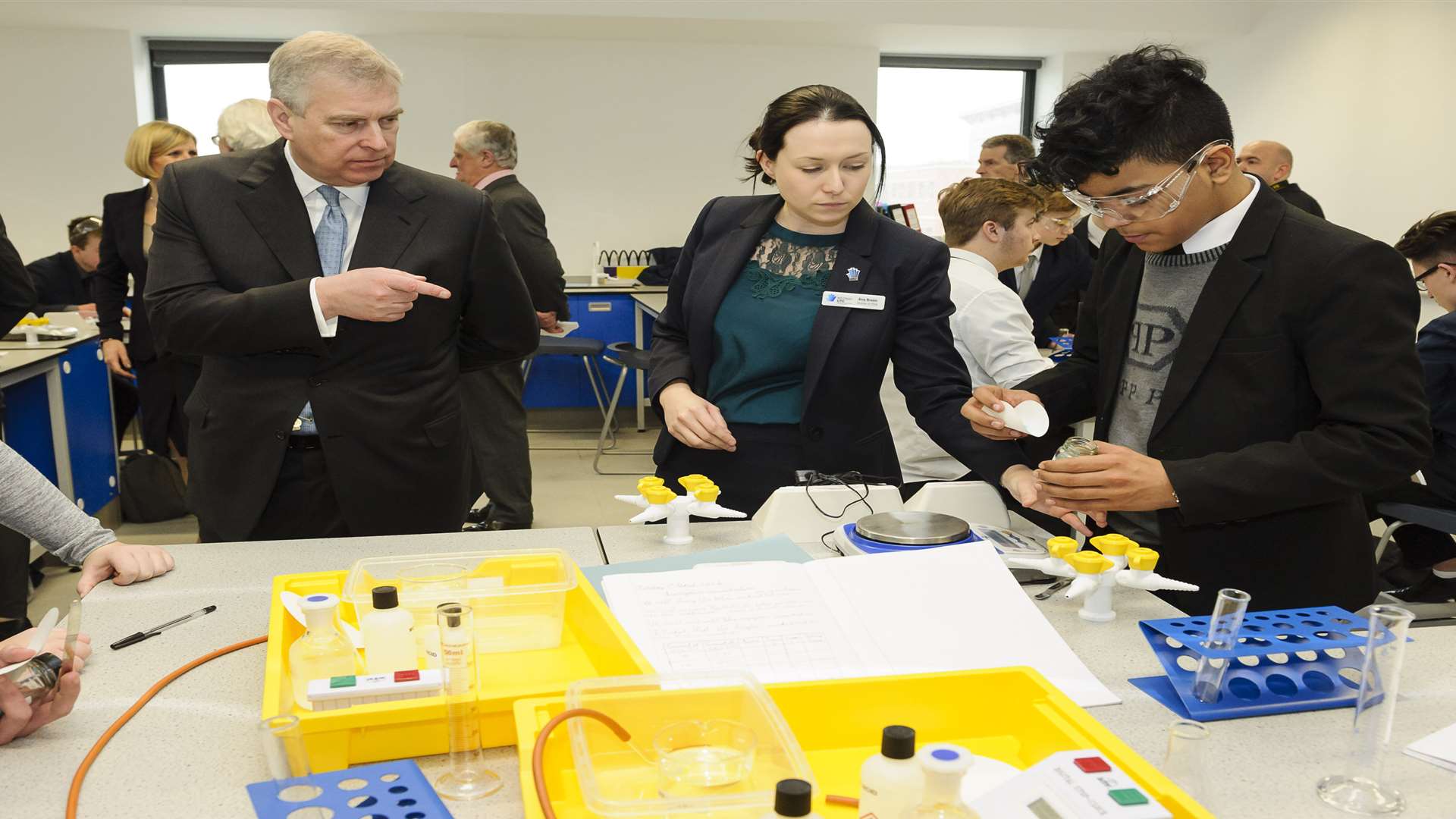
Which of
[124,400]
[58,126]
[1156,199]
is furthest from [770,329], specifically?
[58,126]

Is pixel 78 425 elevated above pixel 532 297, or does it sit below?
below

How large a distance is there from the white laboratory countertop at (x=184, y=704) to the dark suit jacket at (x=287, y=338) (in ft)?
0.96

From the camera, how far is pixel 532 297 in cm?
422

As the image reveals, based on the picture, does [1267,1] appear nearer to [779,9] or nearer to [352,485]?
[779,9]

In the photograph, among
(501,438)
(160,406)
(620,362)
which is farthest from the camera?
(620,362)

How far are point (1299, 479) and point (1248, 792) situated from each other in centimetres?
67

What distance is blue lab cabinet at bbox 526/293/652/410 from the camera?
6801mm

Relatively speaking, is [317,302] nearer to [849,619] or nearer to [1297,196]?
[849,619]

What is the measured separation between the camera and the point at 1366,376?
61.2 inches

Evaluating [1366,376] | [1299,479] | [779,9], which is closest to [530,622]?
[1299,479]

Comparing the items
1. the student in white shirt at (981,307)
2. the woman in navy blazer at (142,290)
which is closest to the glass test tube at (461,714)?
the student in white shirt at (981,307)

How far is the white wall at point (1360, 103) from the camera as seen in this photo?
605 cm

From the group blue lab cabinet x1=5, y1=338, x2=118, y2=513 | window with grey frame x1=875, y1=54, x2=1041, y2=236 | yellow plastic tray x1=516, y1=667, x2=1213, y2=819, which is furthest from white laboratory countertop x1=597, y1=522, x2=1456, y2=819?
window with grey frame x1=875, y1=54, x2=1041, y2=236

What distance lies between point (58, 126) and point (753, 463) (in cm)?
727
